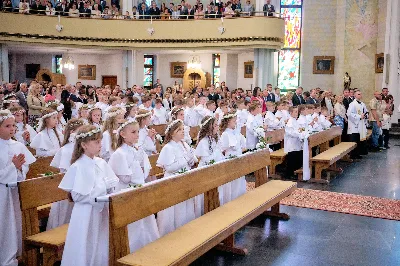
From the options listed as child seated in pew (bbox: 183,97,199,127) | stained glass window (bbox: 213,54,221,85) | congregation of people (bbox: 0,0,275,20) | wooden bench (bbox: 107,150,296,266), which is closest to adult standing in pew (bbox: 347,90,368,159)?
child seated in pew (bbox: 183,97,199,127)

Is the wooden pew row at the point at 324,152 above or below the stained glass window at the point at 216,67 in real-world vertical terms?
below

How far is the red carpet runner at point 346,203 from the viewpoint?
780cm

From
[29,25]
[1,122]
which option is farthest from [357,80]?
[1,122]

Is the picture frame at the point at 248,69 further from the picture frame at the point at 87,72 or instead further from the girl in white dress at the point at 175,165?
the girl in white dress at the point at 175,165

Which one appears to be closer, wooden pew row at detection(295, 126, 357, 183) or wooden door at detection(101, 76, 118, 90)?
wooden pew row at detection(295, 126, 357, 183)

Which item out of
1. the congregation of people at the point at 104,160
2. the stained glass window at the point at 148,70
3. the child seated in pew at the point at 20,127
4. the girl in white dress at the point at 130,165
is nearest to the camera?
the congregation of people at the point at 104,160

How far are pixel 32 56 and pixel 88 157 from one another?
73.3 feet

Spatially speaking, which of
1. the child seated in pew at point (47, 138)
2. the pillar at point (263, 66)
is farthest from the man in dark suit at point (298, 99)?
the child seated in pew at point (47, 138)

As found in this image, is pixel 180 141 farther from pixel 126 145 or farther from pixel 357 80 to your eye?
pixel 357 80

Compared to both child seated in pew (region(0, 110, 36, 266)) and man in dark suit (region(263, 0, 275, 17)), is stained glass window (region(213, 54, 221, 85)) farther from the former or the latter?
child seated in pew (region(0, 110, 36, 266))

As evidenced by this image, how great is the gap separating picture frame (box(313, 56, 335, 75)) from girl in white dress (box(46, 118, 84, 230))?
63.4ft

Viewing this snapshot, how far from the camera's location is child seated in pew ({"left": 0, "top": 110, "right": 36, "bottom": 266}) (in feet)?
17.0

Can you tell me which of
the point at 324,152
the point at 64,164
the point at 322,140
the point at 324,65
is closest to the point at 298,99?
the point at 322,140

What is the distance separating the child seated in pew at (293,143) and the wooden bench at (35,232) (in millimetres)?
6583
